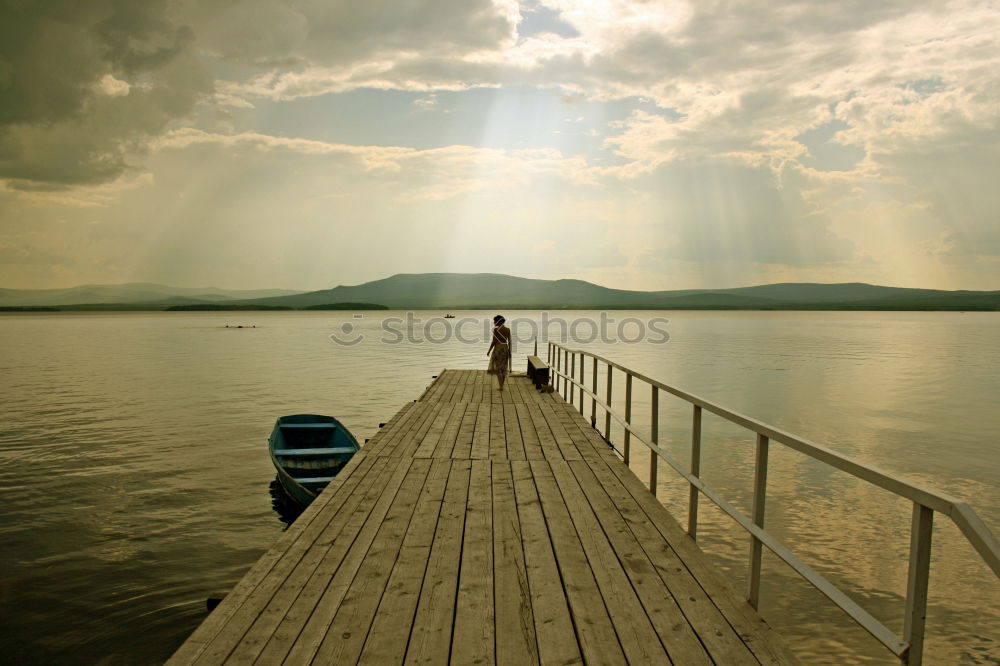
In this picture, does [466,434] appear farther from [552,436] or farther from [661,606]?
[661,606]

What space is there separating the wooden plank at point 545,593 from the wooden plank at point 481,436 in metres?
2.07

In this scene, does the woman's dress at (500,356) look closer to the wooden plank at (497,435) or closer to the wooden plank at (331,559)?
the wooden plank at (497,435)

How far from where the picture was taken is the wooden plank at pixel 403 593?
3.12 m

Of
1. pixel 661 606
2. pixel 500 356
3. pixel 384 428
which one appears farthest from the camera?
pixel 500 356

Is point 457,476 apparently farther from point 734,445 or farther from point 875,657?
point 734,445

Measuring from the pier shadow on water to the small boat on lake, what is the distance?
1.14 feet

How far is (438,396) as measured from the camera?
14.1 m

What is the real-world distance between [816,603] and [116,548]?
8748mm

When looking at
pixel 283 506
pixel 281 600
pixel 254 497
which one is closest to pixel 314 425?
pixel 254 497

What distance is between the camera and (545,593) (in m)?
3.78

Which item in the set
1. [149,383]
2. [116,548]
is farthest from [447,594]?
[149,383]

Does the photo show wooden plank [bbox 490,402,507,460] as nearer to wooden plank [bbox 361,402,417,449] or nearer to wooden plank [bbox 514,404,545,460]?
wooden plank [bbox 514,404,545,460]

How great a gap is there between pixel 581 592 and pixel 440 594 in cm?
82

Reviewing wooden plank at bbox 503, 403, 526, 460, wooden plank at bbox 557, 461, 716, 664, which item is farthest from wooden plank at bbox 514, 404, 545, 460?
wooden plank at bbox 557, 461, 716, 664
